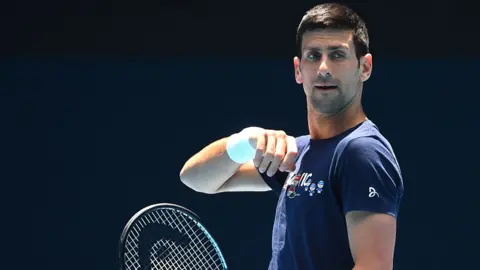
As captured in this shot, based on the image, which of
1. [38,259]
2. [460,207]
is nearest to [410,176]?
[460,207]

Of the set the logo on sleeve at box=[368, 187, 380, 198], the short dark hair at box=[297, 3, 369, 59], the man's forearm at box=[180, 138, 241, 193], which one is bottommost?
the man's forearm at box=[180, 138, 241, 193]

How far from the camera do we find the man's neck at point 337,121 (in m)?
2.42

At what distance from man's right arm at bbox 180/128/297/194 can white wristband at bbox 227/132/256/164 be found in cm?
3

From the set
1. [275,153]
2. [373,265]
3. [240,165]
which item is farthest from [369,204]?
A: [240,165]

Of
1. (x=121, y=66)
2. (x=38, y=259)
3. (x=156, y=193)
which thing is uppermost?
(x=121, y=66)

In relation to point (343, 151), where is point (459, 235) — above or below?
below

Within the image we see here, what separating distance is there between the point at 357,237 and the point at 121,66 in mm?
3061

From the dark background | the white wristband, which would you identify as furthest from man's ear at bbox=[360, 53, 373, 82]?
the dark background

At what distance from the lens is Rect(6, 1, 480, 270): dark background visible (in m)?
4.96

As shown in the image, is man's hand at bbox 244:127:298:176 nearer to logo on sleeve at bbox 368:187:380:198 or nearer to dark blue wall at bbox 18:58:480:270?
logo on sleeve at bbox 368:187:380:198

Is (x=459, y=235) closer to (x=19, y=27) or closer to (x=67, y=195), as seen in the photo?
(x=67, y=195)

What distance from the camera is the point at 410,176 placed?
4949 millimetres

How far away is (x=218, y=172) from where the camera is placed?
9.09 feet

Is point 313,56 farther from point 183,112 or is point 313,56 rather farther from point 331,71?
point 183,112
